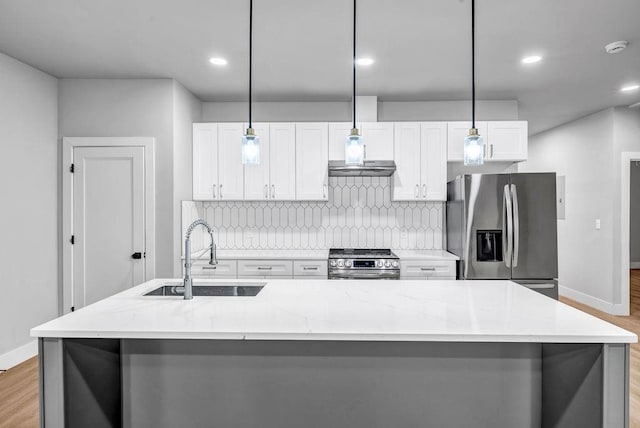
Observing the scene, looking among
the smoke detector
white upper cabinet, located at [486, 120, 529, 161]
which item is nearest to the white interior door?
white upper cabinet, located at [486, 120, 529, 161]

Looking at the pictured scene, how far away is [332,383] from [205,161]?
3075 mm

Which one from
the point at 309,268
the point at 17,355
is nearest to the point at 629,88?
the point at 309,268

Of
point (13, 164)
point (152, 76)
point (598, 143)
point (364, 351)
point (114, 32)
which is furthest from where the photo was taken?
point (598, 143)

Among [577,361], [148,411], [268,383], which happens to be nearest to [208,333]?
[268,383]

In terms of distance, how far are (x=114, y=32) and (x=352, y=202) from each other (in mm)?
2796

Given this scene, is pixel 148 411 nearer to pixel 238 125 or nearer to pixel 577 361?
pixel 577 361

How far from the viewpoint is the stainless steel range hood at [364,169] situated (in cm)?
396

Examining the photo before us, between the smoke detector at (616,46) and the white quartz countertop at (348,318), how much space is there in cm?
222

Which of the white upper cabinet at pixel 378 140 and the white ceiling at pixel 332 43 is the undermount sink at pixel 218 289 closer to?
the white ceiling at pixel 332 43

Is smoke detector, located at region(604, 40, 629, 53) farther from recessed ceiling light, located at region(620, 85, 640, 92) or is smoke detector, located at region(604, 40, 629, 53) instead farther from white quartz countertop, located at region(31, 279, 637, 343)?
white quartz countertop, located at region(31, 279, 637, 343)

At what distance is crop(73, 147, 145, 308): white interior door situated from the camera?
12.6 feet

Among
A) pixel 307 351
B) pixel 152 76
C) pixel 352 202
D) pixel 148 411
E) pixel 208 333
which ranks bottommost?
pixel 148 411

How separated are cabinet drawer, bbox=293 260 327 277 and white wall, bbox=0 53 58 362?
237 cm

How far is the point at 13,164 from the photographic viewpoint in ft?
11.2
